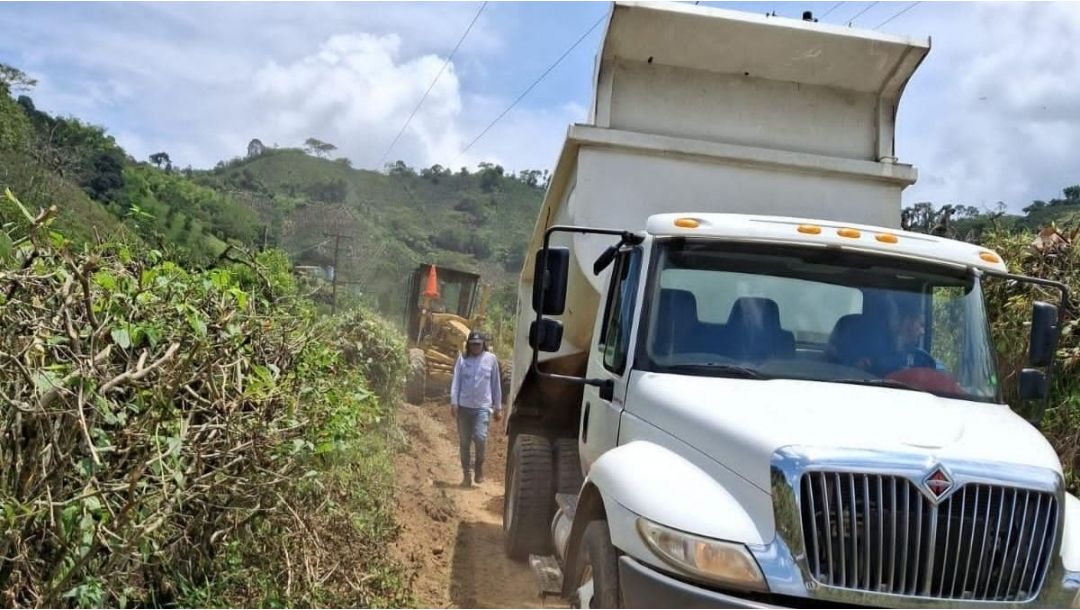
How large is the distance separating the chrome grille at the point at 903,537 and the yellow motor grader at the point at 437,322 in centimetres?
1229

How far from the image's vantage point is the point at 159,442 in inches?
150

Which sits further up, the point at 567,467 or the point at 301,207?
the point at 301,207

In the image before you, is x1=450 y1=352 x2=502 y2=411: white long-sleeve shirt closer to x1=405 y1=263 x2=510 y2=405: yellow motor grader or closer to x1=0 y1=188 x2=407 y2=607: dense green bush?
x1=0 y1=188 x2=407 y2=607: dense green bush

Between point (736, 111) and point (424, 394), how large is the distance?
11686mm

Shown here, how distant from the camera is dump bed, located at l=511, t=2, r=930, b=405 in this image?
589cm

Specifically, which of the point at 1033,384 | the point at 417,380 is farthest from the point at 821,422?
the point at 417,380

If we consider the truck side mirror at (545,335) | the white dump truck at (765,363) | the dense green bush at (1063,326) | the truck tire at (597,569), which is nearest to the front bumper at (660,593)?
the white dump truck at (765,363)

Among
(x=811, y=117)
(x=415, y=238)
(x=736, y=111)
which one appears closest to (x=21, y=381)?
(x=736, y=111)

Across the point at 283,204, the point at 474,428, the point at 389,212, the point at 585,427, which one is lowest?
the point at 474,428

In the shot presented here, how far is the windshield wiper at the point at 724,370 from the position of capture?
13.5 ft

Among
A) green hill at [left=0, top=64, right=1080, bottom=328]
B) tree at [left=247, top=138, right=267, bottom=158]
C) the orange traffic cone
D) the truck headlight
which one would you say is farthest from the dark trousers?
tree at [left=247, top=138, right=267, bottom=158]

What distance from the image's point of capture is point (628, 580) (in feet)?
11.6

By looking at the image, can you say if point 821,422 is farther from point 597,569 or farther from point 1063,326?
point 1063,326

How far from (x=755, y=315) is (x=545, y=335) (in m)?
1.06
